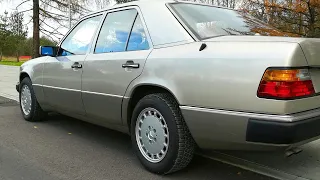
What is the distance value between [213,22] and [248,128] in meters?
1.23

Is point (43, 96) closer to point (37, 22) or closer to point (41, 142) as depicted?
point (41, 142)

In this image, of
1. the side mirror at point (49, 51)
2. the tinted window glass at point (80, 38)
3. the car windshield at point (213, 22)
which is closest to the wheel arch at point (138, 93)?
the car windshield at point (213, 22)

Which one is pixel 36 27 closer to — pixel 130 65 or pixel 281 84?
pixel 130 65

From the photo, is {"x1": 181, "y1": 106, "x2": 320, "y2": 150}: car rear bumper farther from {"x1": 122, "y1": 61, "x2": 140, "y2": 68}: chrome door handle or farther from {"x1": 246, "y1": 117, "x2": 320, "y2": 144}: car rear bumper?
{"x1": 122, "y1": 61, "x2": 140, "y2": 68}: chrome door handle

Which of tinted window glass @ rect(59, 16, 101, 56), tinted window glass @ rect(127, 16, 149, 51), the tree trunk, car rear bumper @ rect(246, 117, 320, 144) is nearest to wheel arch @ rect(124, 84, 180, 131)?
tinted window glass @ rect(127, 16, 149, 51)

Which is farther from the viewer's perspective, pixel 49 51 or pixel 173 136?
pixel 49 51

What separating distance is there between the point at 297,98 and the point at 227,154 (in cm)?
156

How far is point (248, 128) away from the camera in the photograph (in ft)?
8.25

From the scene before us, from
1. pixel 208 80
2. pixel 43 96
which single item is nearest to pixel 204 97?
pixel 208 80

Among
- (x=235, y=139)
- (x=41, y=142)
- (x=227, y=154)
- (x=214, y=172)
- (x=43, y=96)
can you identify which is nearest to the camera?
(x=235, y=139)

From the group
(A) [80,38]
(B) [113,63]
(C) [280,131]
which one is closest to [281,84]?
(C) [280,131]

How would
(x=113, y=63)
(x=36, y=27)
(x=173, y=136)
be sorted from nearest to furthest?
(x=173, y=136) < (x=113, y=63) < (x=36, y=27)

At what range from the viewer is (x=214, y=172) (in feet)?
11.2

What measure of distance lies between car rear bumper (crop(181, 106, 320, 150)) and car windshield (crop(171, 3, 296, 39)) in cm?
75
